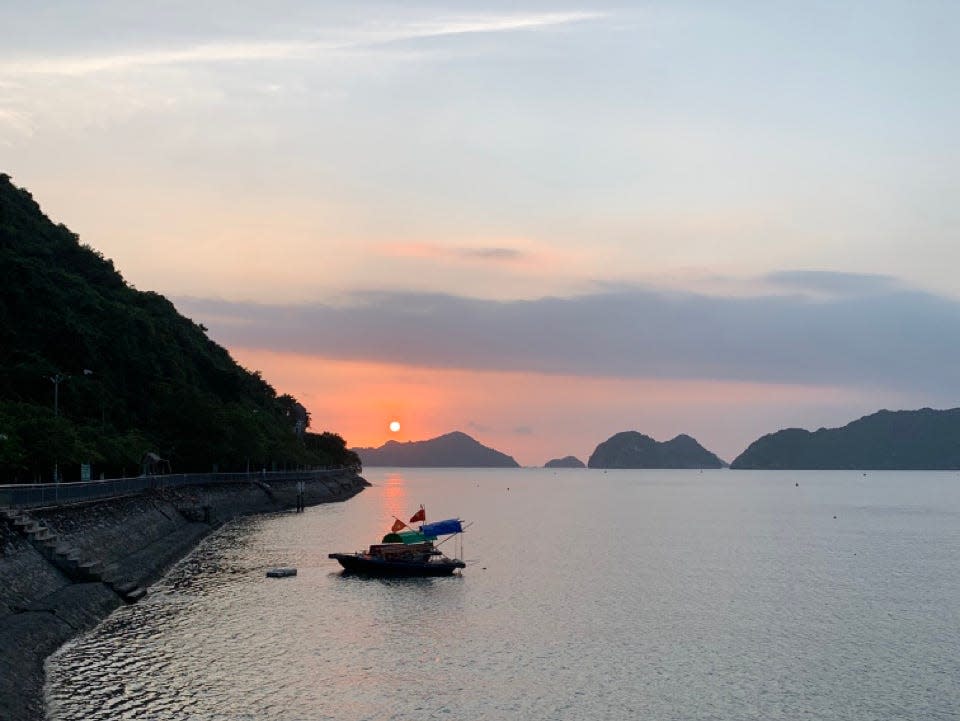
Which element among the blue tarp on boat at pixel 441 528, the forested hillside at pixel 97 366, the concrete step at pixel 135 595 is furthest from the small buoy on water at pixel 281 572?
the forested hillside at pixel 97 366

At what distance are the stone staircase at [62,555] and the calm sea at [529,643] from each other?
2.17 m

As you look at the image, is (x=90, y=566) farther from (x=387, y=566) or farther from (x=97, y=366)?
(x=97, y=366)

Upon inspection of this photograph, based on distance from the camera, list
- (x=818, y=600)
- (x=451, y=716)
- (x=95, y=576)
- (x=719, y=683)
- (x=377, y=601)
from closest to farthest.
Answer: (x=451, y=716) < (x=719, y=683) < (x=95, y=576) < (x=377, y=601) < (x=818, y=600)

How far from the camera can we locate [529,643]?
55594mm

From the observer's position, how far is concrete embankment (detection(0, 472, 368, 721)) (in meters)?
40.3

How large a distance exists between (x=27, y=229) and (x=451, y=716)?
172706 mm

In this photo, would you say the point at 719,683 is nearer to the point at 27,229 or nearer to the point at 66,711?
the point at 66,711

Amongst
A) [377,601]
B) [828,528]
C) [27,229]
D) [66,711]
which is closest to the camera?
[66,711]

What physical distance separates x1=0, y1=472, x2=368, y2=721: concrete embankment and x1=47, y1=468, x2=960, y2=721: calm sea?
1.18m

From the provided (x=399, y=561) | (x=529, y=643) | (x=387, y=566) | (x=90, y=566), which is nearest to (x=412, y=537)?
(x=399, y=561)

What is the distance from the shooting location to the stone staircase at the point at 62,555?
176ft

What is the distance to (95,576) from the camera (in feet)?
191

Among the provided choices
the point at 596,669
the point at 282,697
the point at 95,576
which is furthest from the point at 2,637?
the point at 596,669

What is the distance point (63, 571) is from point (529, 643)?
27.9 m
